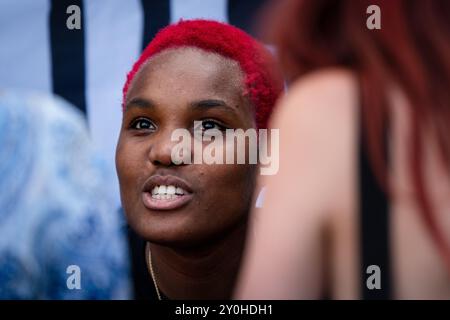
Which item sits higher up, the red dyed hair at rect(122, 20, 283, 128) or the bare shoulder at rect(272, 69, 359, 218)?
the red dyed hair at rect(122, 20, 283, 128)

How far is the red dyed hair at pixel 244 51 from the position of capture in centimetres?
173

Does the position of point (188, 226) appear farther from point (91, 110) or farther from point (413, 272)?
point (413, 272)

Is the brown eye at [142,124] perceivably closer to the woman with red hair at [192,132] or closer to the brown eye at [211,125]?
the woman with red hair at [192,132]

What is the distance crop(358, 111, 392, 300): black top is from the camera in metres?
0.83

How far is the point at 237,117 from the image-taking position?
170 cm

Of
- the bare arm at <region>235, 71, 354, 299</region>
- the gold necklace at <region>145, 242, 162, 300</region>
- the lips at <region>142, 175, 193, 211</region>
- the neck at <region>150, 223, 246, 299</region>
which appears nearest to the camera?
the bare arm at <region>235, 71, 354, 299</region>

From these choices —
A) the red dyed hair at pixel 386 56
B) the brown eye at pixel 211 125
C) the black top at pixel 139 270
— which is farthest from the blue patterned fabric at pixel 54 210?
the red dyed hair at pixel 386 56

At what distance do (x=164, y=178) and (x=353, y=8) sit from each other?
2.93 ft

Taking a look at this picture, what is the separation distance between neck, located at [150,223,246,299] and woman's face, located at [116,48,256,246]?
0.05 metres

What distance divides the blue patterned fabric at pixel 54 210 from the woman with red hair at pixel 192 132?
19 centimetres

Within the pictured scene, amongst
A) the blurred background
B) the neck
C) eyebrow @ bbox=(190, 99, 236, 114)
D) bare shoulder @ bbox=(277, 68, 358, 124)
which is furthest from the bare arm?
the blurred background

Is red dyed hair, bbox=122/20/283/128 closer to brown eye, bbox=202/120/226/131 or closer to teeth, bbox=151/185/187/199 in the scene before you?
brown eye, bbox=202/120/226/131

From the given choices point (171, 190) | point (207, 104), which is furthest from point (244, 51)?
point (171, 190)

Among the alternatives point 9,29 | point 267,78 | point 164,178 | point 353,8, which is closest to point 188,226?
point 164,178
